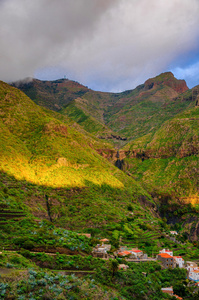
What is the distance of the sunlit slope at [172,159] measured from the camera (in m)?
129

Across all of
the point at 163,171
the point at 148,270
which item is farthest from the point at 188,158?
the point at 148,270

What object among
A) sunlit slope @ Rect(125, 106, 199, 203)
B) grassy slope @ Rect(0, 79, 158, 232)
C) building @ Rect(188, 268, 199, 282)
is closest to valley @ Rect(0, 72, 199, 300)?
grassy slope @ Rect(0, 79, 158, 232)

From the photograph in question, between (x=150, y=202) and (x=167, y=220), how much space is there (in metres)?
13.6

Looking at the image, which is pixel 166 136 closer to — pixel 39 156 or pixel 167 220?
pixel 167 220

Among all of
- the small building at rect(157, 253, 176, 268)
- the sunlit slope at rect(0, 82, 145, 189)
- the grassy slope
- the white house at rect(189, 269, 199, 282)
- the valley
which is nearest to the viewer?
the valley

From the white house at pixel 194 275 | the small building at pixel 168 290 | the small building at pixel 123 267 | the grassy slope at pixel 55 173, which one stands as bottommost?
the white house at pixel 194 275

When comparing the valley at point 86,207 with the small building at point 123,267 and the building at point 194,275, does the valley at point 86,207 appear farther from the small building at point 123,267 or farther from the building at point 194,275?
the small building at point 123,267

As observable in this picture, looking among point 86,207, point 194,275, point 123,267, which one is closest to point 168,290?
point 123,267

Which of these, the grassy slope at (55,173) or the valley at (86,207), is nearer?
the valley at (86,207)

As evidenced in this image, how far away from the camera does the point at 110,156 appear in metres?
175

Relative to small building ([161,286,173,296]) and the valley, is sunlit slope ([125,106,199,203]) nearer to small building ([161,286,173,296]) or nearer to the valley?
the valley

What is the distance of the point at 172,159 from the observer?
152m

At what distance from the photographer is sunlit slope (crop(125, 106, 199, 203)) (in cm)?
12938

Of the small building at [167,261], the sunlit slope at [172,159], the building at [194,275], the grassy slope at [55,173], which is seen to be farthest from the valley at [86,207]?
the small building at [167,261]
